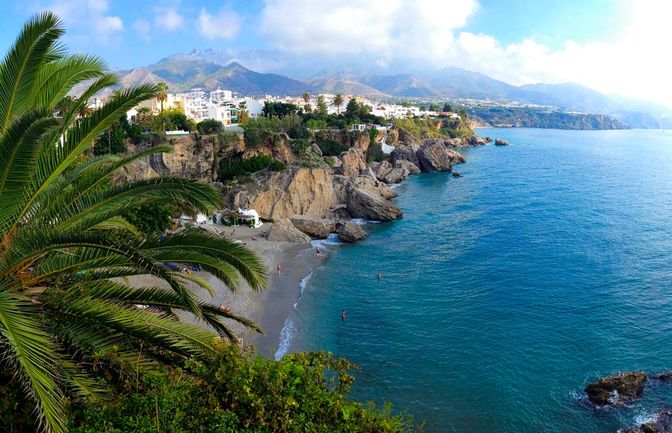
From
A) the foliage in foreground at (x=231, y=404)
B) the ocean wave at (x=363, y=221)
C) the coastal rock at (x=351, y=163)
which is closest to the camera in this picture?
the foliage in foreground at (x=231, y=404)

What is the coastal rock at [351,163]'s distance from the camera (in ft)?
232

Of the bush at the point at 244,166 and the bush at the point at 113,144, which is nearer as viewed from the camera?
the bush at the point at 113,144

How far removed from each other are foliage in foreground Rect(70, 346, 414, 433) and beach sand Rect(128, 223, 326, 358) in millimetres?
13603

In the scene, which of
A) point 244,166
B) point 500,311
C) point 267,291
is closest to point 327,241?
point 267,291

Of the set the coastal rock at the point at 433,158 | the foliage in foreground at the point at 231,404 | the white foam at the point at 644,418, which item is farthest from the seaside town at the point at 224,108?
the foliage in foreground at the point at 231,404

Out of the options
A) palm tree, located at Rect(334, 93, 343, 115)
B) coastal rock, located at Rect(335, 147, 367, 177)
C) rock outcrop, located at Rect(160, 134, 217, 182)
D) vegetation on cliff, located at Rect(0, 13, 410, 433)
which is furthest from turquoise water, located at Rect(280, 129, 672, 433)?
palm tree, located at Rect(334, 93, 343, 115)

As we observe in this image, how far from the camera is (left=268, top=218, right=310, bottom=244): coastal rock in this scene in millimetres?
42312

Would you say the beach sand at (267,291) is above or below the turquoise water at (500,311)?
below

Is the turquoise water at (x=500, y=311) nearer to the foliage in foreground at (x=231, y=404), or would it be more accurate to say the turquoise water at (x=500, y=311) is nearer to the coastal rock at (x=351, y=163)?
the foliage in foreground at (x=231, y=404)

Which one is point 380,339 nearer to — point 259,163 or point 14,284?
point 14,284

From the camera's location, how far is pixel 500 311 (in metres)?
28.9

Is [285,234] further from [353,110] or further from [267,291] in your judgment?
[353,110]

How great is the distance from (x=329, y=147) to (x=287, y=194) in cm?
3123

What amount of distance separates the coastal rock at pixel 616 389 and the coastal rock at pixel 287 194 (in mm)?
33518
